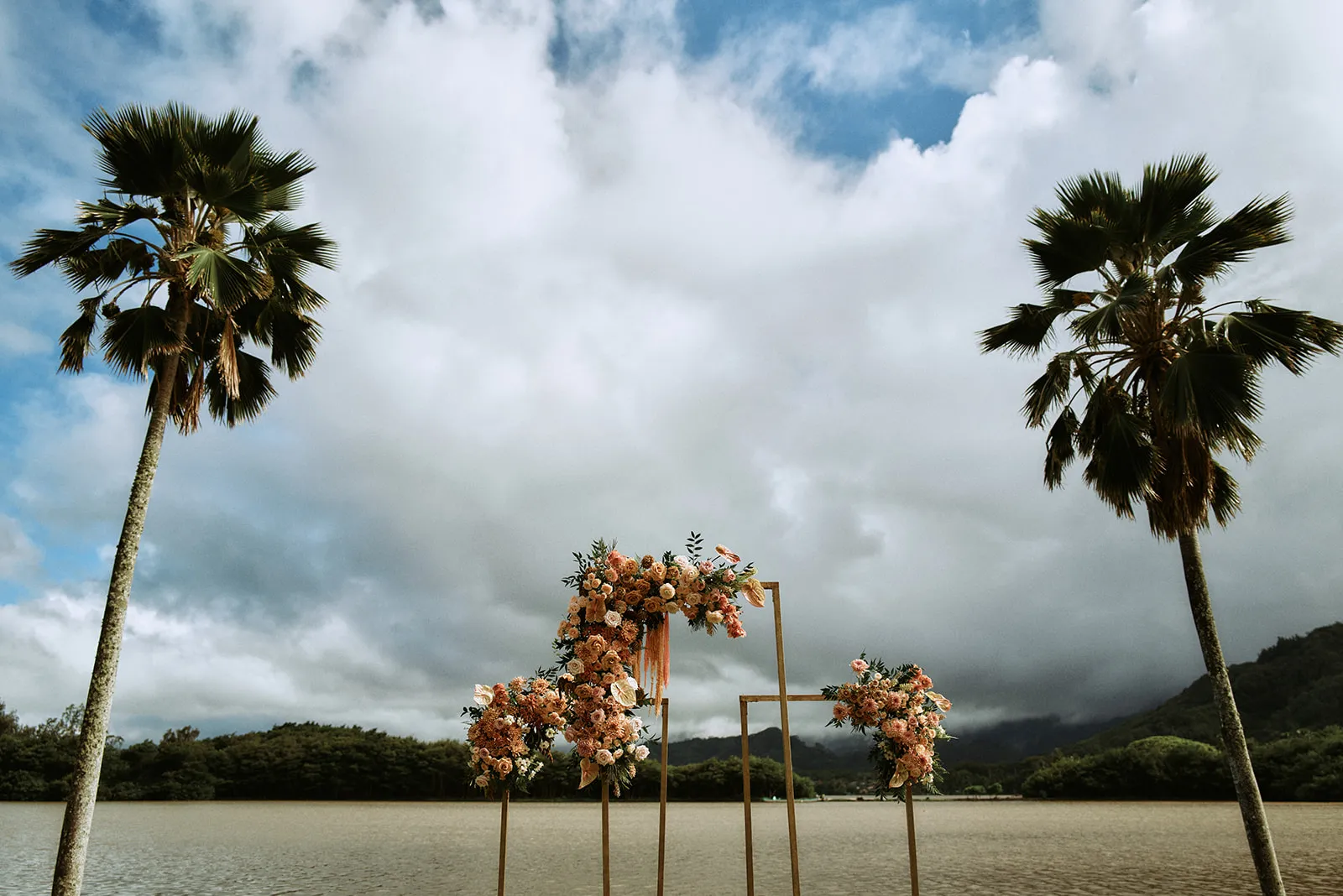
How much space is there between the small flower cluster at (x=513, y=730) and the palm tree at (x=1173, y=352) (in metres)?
8.38

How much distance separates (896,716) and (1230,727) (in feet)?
14.7

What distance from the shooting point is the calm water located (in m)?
15.8

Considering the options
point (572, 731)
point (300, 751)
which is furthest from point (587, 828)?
point (300, 751)

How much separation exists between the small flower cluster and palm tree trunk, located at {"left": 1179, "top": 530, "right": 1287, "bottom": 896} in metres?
7.99

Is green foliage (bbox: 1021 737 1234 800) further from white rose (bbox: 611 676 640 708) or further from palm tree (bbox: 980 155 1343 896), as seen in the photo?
white rose (bbox: 611 676 640 708)

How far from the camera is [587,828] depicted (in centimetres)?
3778

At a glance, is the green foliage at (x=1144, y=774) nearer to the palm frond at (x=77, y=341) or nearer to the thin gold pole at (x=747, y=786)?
the thin gold pole at (x=747, y=786)

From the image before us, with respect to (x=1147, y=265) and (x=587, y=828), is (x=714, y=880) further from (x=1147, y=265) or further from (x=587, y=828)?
(x=587, y=828)

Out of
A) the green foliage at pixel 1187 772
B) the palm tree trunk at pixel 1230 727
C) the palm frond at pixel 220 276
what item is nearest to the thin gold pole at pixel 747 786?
the palm tree trunk at pixel 1230 727

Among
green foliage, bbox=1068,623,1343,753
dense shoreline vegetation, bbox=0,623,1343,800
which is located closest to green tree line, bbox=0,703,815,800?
dense shoreline vegetation, bbox=0,623,1343,800

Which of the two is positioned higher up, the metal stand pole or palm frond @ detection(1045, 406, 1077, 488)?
palm frond @ detection(1045, 406, 1077, 488)

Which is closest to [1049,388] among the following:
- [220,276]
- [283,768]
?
[220,276]

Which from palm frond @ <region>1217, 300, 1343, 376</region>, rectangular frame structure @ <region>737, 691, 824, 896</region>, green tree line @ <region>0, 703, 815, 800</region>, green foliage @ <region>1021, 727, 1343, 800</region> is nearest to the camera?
rectangular frame structure @ <region>737, 691, 824, 896</region>

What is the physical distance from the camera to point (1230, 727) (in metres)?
10.9
